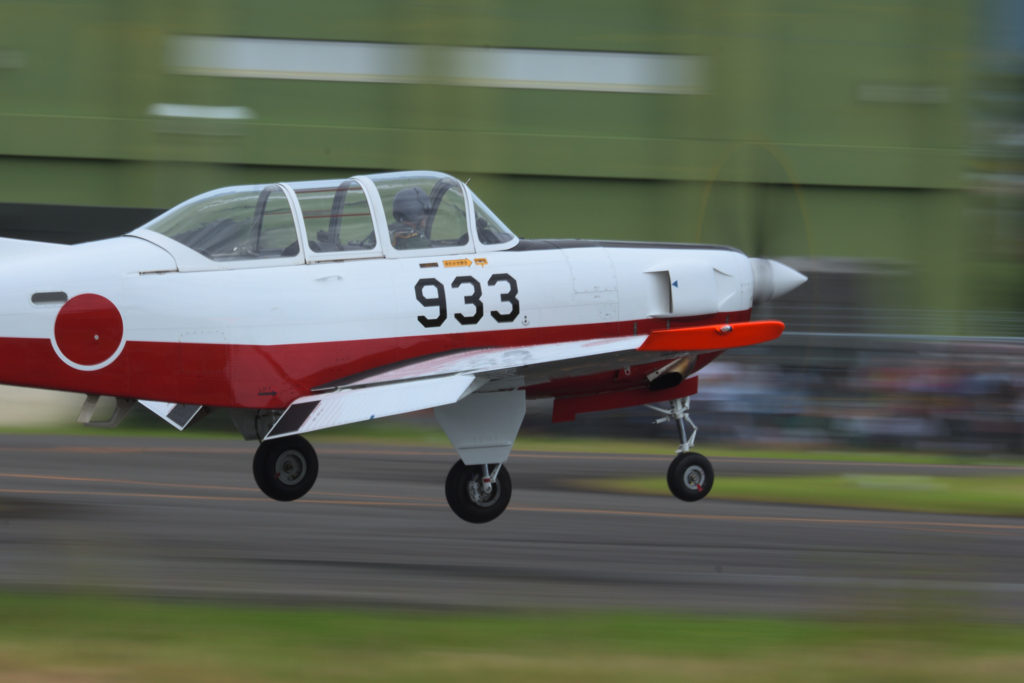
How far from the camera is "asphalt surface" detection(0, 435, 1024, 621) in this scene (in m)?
7.11

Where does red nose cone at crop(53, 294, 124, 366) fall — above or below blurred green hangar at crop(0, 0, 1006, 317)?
below

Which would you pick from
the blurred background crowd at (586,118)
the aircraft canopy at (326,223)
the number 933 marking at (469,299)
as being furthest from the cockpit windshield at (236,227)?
the blurred background crowd at (586,118)

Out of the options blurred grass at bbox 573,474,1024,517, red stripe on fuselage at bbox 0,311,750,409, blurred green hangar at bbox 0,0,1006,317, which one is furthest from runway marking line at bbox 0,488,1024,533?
blurred green hangar at bbox 0,0,1006,317

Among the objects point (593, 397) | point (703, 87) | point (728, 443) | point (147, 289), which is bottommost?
point (728, 443)

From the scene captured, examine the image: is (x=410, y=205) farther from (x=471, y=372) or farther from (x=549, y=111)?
(x=549, y=111)

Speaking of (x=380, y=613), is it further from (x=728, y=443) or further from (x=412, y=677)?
(x=728, y=443)

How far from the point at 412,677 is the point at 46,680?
6.18 feet

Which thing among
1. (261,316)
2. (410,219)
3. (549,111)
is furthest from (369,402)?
(549,111)

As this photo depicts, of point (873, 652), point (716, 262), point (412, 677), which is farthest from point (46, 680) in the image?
point (716, 262)

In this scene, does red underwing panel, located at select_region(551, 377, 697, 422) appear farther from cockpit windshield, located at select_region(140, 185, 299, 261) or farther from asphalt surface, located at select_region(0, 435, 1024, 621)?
cockpit windshield, located at select_region(140, 185, 299, 261)

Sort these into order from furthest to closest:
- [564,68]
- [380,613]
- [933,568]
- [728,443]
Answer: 1. [564,68]
2. [728,443]
3. [933,568]
4. [380,613]

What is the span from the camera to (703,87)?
1991 centimetres

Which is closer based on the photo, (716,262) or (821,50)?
(716,262)

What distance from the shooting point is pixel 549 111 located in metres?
19.6
